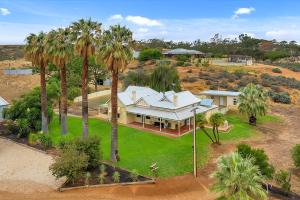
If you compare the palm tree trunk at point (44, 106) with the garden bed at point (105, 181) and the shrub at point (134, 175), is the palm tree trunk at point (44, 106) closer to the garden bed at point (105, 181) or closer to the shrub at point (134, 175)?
the garden bed at point (105, 181)

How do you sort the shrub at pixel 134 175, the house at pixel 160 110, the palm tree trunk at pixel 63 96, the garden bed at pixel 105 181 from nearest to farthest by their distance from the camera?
the garden bed at pixel 105 181 < the shrub at pixel 134 175 < the palm tree trunk at pixel 63 96 < the house at pixel 160 110

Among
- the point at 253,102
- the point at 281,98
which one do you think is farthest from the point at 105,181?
the point at 281,98

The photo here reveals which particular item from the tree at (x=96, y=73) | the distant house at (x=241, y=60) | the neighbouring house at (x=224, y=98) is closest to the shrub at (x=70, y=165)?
the neighbouring house at (x=224, y=98)

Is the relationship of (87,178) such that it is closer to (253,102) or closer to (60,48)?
(60,48)

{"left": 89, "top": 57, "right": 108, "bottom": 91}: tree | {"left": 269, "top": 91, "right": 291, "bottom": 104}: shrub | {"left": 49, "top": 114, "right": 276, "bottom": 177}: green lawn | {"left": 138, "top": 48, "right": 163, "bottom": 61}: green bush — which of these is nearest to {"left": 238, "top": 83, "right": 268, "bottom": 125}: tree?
{"left": 49, "top": 114, "right": 276, "bottom": 177}: green lawn

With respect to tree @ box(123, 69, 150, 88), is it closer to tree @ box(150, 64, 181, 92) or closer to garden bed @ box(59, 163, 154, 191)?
tree @ box(150, 64, 181, 92)

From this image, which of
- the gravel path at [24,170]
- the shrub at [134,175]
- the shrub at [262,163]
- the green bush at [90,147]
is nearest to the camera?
the shrub at [262,163]
